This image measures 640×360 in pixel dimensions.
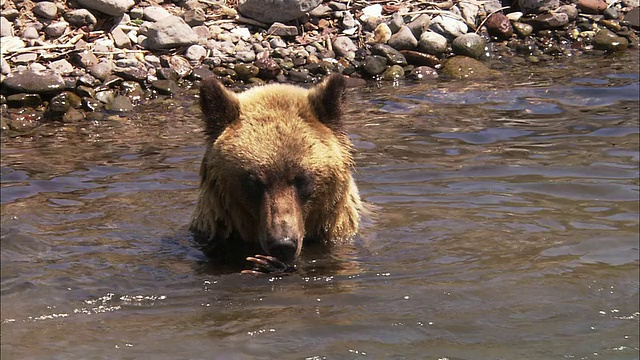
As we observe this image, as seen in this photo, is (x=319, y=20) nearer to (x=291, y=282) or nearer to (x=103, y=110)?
(x=103, y=110)

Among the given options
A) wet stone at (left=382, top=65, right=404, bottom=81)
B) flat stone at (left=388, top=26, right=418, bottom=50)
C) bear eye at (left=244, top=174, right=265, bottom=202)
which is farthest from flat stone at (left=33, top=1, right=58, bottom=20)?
bear eye at (left=244, top=174, right=265, bottom=202)

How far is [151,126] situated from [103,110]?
0.97 metres

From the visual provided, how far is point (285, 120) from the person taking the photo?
4.73m

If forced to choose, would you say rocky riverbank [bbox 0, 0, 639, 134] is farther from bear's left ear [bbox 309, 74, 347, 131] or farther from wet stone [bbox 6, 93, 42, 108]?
bear's left ear [bbox 309, 74, 347, 131]

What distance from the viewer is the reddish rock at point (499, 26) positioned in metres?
12.7

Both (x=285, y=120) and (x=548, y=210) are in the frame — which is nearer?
(x=285, y=120)

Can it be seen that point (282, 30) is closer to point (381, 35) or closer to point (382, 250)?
point (381, 35)

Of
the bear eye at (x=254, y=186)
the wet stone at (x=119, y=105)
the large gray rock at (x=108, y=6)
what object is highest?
the large gray rock at (x=108, y=6)

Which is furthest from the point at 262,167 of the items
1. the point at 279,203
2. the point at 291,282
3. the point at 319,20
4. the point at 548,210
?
the point at 319,20

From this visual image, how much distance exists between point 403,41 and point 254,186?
7.69m

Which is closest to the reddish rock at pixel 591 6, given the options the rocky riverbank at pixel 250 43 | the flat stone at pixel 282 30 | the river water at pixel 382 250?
the rocky riverbank at pixel 250 43

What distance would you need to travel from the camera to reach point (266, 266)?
15.3 ft

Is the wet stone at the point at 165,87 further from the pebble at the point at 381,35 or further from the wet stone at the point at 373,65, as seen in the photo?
the pebble at the point at 381,35

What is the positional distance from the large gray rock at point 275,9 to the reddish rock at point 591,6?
4.28 meters
